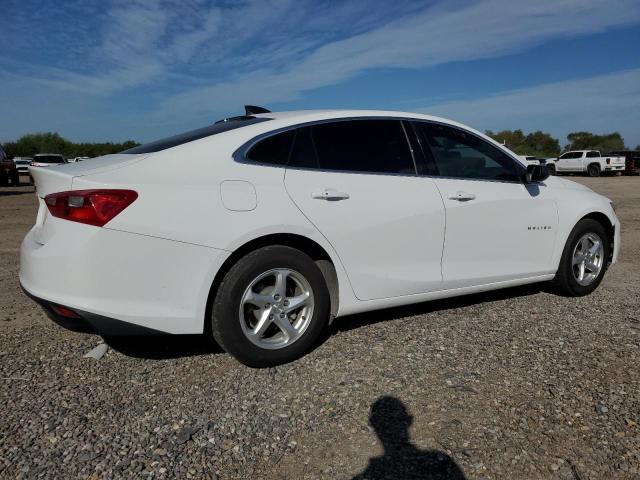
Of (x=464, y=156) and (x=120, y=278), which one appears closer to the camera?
(x=120, y=278)

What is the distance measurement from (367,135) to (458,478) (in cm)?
237

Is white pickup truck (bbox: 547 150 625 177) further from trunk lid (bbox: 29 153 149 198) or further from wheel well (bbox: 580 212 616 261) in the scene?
trunk lid (bbox: 29 153 149 198)

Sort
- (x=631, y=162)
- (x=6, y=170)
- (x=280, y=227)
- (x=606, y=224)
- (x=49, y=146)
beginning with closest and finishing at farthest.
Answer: (x=280, y=227) → (x=606, y=224) → (x=6, y=170) → (x=631, y=162) → (x=49, y=146)

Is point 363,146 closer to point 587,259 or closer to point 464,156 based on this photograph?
point 464,156

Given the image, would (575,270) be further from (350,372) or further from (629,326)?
(350,372)

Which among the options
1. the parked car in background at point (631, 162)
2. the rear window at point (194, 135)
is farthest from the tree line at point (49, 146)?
the rear window at point (194, 135)

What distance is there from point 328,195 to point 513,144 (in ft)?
225

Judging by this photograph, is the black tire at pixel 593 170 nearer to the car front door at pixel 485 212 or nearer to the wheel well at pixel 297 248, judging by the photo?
the car front door at pixel 485 212

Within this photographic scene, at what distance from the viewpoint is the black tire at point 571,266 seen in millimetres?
4820

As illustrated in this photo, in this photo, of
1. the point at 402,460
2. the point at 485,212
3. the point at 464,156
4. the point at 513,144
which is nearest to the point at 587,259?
the point at 485,212

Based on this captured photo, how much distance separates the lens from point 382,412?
2.89 meters

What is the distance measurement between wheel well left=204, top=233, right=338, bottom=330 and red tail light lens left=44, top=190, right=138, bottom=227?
66cm

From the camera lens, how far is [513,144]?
66.9 metres

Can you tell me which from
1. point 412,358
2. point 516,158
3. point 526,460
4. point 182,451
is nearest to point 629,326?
point 516,158
